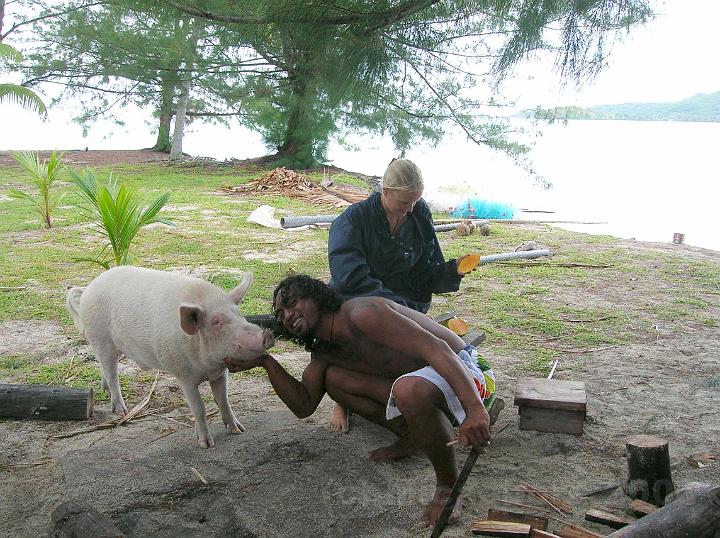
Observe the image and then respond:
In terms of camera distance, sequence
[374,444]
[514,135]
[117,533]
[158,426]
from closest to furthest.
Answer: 1. [117,533]
2. [374,444]
3. [158,426]
4. [514,135]

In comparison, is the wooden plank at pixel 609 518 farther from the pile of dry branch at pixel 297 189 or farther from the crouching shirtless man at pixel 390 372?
the pile of dry branch at pixel 297 189

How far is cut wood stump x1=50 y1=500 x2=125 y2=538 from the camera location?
247 centimetres

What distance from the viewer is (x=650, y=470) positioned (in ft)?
10.3

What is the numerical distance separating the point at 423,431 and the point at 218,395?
4.59 feet

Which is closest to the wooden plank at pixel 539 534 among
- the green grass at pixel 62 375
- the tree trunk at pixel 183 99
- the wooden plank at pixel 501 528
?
the wooden plank at pixel 501 528

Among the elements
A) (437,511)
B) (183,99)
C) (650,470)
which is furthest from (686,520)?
(183,99)

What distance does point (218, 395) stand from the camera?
3885 millimetres

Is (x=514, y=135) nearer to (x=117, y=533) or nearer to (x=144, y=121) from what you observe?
(x=117, y=533)

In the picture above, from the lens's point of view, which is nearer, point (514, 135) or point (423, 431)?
point (423, 431)

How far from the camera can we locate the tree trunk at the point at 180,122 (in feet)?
59.1

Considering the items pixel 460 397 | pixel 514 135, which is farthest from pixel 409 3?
pixel 514 135

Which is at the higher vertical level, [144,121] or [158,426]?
[144,121]

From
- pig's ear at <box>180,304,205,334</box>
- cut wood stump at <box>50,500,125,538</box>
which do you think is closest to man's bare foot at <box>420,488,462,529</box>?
cut wood stump at <box>50,500,125,538</box>

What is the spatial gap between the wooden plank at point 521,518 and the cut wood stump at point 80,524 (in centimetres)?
156
